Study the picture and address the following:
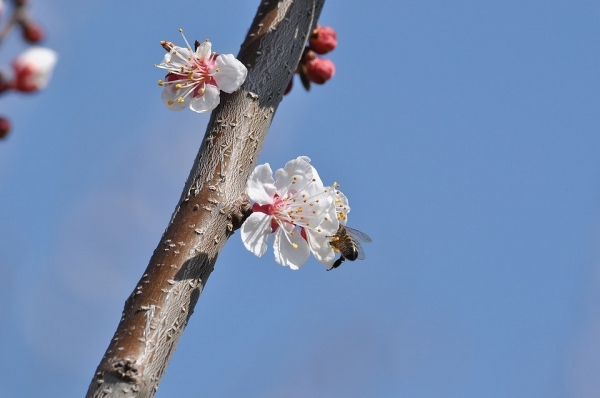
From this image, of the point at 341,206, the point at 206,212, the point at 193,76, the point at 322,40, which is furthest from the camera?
the point at 322,40

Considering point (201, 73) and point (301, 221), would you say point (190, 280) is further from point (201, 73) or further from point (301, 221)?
point (201, 73)

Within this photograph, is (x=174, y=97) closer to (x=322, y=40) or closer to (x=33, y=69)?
(x=322, y=40)

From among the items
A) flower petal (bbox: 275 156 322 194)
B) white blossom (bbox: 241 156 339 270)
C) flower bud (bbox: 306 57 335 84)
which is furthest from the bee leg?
flower bud (bbox: 306 57 335 84)

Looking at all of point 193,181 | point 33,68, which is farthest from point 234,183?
point 33,68

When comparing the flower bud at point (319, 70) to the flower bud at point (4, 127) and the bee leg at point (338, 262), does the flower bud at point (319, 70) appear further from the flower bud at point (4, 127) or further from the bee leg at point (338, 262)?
the flower bud at point (4, 127)

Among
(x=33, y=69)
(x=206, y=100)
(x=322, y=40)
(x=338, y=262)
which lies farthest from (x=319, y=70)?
(x=33, y=69)

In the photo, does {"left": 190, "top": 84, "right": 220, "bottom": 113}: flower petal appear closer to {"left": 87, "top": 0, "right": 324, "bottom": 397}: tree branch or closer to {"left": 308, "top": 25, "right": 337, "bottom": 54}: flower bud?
{"left": 87, "top": 0, "right": 324, "bottom": 397}: tree branch
